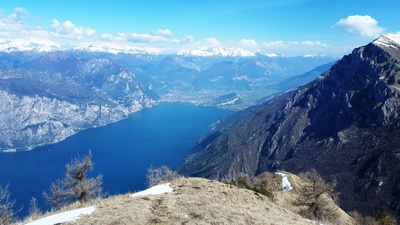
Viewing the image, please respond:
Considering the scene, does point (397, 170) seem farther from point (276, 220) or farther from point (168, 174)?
point (276, 220)

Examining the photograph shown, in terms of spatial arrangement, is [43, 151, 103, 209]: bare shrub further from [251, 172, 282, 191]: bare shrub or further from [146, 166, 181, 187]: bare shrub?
[251, 172, 282, 191]: bare shrub

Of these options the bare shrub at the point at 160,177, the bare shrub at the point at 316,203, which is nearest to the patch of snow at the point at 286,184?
the bare shrub at the point at 316,203

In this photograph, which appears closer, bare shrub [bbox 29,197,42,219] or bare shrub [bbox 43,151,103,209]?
bare shrub [bbox 29,197,42,219]

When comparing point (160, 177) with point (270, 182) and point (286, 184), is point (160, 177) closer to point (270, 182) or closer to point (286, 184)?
point (270, 182)

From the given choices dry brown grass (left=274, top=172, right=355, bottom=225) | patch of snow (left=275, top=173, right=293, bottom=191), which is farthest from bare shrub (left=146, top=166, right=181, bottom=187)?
dry brown grass (left=274, top=172, right=355, bottom=225)

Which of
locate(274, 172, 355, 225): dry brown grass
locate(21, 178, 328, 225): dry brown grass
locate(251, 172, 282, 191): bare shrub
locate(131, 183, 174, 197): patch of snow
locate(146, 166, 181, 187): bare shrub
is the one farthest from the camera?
locate(146, 166, 181, 187): bare shrub

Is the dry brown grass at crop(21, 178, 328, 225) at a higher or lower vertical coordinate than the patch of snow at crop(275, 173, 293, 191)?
higher

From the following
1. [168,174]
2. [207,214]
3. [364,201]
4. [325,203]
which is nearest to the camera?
[207,214]

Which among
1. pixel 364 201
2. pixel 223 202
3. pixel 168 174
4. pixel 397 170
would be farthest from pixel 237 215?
pixel 397 170
